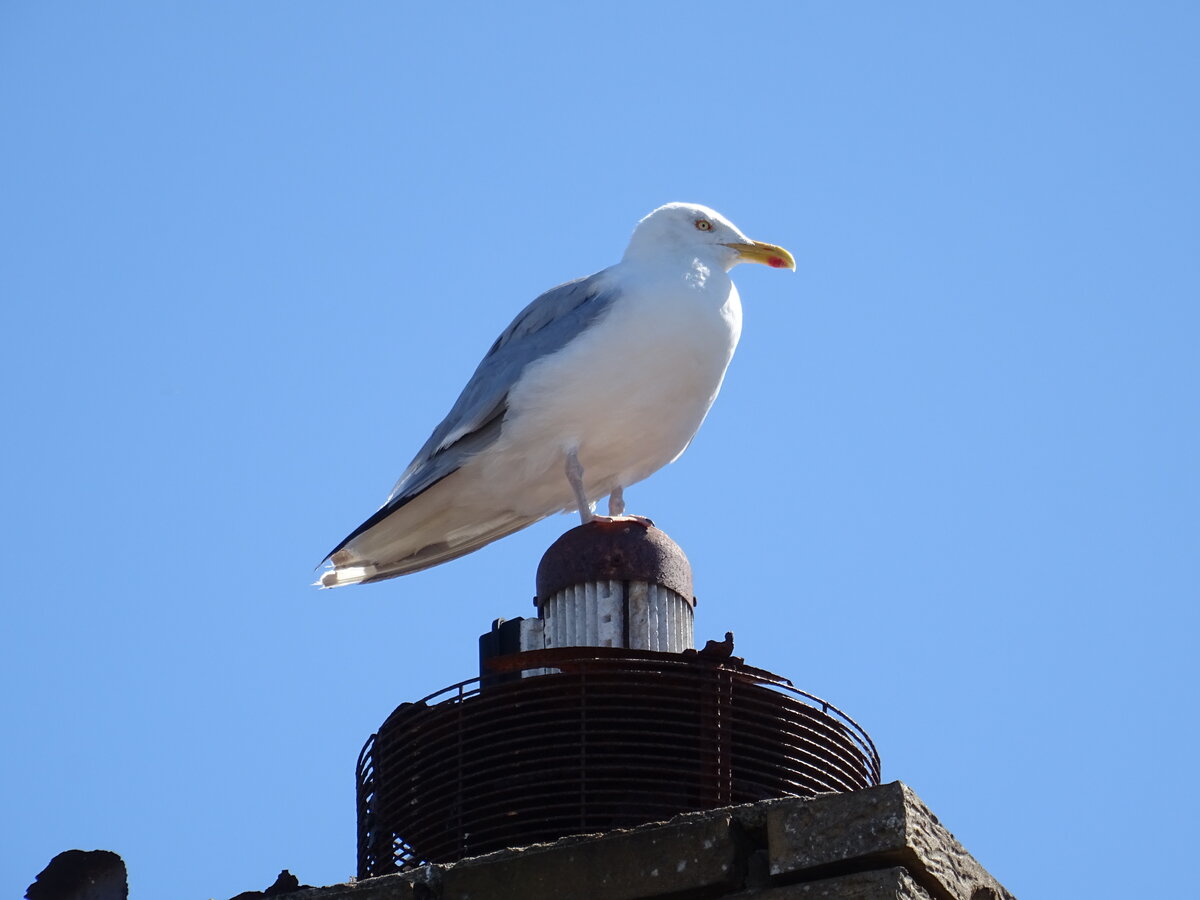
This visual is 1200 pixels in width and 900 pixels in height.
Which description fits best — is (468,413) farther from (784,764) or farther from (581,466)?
(784,764)

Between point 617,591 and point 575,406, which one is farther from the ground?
point 575,406

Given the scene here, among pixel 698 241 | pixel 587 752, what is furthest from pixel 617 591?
pixel 698 241

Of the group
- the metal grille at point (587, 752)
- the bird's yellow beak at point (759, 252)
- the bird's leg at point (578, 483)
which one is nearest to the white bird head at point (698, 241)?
the bird's yellow beak at point (759, 252)

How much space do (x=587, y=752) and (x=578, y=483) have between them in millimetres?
2878

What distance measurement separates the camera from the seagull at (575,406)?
1072 cm

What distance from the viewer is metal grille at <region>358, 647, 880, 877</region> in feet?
25.7

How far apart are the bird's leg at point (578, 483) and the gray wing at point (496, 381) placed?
0.48 metres

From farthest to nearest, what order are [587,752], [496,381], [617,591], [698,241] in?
[698,241]
[496,381]
[617,591]
[587,752]

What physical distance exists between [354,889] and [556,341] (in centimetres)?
448

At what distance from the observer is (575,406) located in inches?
422

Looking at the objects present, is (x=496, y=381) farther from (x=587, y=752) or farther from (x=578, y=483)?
(x=587, y=752)

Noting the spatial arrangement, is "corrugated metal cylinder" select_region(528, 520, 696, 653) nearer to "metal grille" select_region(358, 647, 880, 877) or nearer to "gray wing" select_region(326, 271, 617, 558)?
"metal grille" select_region(358, 647, 880, 877)

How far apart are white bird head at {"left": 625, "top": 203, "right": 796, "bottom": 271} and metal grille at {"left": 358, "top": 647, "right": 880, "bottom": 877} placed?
153 inches

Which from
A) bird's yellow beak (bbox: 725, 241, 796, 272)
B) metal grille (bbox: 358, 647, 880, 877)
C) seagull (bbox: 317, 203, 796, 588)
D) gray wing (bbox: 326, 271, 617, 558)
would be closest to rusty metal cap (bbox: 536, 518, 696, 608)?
metal grille (bbox: 358, 647, 880, 877)
